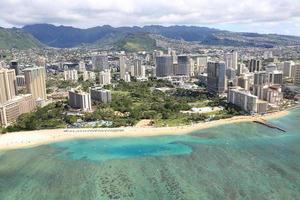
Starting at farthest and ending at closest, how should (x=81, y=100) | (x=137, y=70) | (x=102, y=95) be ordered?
(x=137, y=70), (x=102, y=95), (x=81, y=100)

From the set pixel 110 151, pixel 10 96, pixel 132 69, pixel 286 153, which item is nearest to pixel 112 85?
pixel 132 69

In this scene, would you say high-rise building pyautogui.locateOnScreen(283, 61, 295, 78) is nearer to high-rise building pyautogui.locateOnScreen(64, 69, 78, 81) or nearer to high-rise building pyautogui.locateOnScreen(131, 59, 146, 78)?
high-rise building pyautogui.locateOnScreen(131, 59, 146, 78)

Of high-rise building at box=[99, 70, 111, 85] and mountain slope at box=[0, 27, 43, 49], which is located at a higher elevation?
mountain slope at box=[0, 27, 43, 49]

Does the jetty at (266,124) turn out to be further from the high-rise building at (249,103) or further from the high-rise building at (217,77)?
the high-rise building at (217,77)

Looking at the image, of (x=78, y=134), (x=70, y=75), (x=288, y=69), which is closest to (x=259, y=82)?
(x=288, y=69)

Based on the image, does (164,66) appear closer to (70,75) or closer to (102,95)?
(70,75)

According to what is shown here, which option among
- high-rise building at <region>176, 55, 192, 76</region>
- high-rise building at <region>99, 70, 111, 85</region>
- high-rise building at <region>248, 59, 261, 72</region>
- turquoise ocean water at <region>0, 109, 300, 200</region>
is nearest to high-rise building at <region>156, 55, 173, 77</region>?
high-rise building at <region>176, 55, 192, 76</region>

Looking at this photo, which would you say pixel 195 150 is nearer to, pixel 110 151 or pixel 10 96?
pixel 110 151
